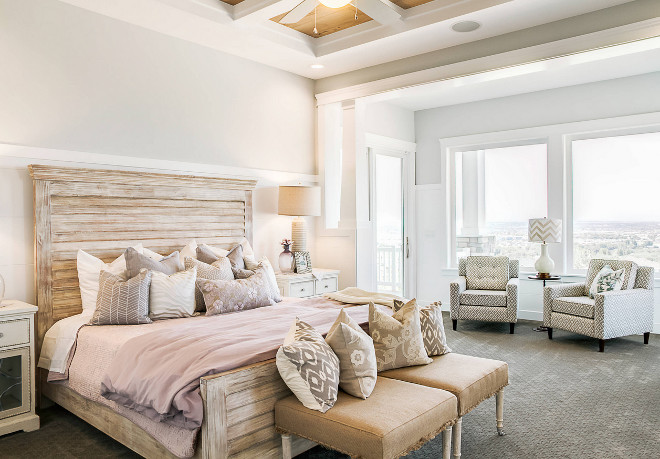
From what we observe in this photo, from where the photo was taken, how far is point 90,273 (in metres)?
3.54

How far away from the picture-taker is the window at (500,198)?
21.1 ft

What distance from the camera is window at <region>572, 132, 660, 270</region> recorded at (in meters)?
5.74

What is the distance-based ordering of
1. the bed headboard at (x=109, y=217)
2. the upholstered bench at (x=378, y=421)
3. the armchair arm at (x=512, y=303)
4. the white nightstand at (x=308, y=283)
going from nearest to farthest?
the upholstered bench at (x=378, y=421) → the bed headboard at (x=109, y=217) → the white nightstand at (x=308, y=283) → the armchair arm at (x=512, y=303)

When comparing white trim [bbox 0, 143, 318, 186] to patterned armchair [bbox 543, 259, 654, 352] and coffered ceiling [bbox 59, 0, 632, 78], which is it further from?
patterned armchair [bbox 543, 259, 654, 352]

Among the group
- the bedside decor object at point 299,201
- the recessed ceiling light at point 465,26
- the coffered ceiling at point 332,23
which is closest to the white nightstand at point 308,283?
the bedside decor object at point 299,201

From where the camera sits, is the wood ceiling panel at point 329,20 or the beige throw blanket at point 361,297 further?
the wood ceiling panel at point 329,20

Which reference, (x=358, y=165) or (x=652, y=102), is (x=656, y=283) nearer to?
(x=652, y=102)

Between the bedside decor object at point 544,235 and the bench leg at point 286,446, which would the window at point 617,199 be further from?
the bench leg at point 286,446

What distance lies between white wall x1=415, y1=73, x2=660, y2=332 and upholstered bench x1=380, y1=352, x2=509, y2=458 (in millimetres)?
3647

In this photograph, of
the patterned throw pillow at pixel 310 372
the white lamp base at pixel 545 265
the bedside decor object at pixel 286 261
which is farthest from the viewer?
the white lamp base at pixel 545 265

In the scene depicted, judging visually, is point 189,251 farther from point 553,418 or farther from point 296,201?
point 553,418

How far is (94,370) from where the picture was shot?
2.91 m

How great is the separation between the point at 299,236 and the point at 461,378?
2.73 meters

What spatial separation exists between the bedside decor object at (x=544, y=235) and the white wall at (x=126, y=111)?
265 centimetres
